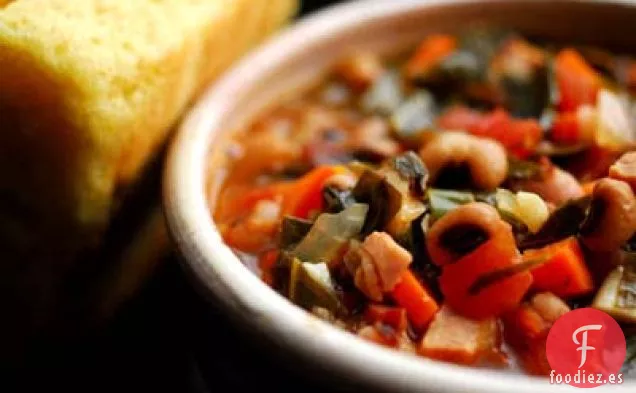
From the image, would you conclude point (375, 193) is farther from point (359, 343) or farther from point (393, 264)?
point (359, 343)

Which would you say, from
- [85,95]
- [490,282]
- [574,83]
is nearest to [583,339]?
[490,282]

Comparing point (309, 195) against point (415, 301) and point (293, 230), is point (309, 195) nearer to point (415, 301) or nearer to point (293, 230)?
A: point (293, 230)

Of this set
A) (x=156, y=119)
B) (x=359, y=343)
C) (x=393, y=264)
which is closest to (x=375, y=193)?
(x=393, y=264)

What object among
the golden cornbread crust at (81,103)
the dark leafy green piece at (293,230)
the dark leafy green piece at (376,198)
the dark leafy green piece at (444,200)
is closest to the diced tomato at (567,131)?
the dark leafy green piece at (444,200)

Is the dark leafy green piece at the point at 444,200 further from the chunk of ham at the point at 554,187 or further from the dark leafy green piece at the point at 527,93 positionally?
the dark leafy green piece at the point at 527,93

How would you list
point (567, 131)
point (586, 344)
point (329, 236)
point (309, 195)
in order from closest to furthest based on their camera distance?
point (586, 344), point (329, 236), point (309, 195), point (567, 131)

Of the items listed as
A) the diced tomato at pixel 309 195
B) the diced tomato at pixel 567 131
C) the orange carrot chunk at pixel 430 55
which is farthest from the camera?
the orange carrot chunk at pixel 430 55

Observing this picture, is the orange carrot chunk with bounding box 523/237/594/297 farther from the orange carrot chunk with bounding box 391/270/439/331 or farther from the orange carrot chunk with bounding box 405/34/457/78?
the orange carrot chunk with bounding box 405/34/457/78
